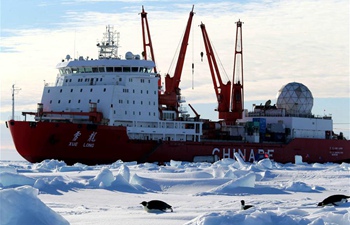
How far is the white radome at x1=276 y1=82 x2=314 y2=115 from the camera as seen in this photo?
4472cm

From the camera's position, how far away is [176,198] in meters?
14.6

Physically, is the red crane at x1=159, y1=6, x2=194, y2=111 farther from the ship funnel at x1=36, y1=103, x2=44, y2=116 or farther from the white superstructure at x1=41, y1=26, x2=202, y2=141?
the ship funnel at x1=36, y1=103, x2=44, y2=116

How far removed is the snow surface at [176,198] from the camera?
352 inches

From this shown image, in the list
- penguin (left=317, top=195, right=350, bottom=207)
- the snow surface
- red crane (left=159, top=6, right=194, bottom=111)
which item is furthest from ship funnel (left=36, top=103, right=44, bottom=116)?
penguin (left=317, top=195, right=350, bottom=207)

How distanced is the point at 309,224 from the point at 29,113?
87.4ft

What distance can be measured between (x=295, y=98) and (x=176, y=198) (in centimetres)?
3136

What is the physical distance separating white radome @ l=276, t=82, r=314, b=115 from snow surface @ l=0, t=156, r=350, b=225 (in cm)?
2315

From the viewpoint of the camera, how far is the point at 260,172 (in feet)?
70.8

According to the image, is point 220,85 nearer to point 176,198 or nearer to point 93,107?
point 93,107

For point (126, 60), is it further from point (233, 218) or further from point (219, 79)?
point (233, 218)

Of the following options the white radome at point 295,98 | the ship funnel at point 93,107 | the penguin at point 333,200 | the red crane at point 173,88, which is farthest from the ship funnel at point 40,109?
the penguin at point 333,200

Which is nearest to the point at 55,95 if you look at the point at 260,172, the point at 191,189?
the point at 260,172

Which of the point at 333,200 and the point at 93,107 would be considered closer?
the point at 333,200

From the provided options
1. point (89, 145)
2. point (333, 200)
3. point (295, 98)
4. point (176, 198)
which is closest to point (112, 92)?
point (89, 145)
